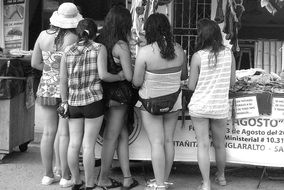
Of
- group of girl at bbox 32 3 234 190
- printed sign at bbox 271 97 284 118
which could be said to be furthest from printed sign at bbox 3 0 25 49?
printed sign at bbox 271 97 284 118

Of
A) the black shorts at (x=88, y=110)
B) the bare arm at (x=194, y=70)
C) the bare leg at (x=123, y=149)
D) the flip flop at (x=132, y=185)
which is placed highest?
the bare arm at (x=194, y=70)

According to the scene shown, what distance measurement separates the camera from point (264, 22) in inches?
472

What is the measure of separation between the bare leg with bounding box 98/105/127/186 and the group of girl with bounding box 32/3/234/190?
0.03ft

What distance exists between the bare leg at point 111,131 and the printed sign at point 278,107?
1582mm

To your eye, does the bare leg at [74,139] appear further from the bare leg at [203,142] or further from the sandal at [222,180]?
the sandal at [222,180]

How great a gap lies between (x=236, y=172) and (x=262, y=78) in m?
1.19

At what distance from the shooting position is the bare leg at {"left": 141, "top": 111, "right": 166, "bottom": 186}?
16.0 ft

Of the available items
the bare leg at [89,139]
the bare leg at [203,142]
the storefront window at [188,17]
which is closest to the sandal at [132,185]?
the bare leg at [89,139]

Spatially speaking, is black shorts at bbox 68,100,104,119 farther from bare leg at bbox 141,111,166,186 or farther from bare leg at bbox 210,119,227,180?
bare leg at bbox 210,119,227,180

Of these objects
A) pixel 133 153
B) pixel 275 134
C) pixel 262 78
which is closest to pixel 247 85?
pixel 262 78

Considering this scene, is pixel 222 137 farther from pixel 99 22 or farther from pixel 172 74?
pixel 99 22

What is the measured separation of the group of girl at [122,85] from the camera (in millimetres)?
4773

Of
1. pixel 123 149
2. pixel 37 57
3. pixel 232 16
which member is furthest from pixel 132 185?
pixel 232 16

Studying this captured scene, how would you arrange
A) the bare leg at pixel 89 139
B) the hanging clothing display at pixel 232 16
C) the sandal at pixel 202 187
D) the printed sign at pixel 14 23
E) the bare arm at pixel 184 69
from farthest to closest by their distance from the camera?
1. the printed sign at pixel 14 23
2. the hanging clothing display at pixel 232 16
3. the sandal at pixel 202 187
4. the bare arm at pixel 184 69
5. the bare leg at pixel 89 139
